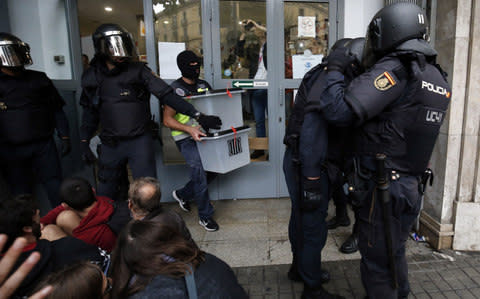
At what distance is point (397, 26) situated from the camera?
5.85 ft

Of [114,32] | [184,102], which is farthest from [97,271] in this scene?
[114,32]

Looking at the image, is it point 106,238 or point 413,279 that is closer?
point 106,238

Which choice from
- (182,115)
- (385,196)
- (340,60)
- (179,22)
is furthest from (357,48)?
(179,22)

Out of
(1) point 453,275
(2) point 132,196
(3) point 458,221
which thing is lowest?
(1) point 453,275

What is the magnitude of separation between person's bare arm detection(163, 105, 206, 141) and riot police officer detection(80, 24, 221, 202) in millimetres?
209

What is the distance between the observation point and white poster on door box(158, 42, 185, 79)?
4051mm

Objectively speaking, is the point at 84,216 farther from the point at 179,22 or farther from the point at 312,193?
the point at 179,22

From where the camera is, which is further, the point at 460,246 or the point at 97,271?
the point at 460,246

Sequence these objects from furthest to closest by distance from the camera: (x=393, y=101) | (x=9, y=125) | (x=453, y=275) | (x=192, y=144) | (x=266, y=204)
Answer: (x=266, y=204)
(x=192, y=144)
(x=9, y=125)
(x=453, y=275)
(x=393, y=101)

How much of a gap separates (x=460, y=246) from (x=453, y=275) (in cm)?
47

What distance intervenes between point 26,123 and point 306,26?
10.8ft

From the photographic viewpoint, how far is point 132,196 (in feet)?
7.54

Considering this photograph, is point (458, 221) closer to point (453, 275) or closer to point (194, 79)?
point (453, 275)

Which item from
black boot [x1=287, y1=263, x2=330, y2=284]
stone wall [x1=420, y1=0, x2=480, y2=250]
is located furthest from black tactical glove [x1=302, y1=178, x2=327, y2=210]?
stone wall [x1=420, y1=0, x2=480, y2=250]
